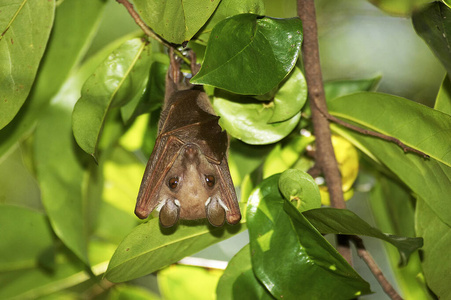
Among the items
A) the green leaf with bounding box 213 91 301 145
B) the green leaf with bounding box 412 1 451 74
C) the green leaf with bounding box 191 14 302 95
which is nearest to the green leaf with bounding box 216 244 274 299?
the green leaf with bounding box 213 91 301 145

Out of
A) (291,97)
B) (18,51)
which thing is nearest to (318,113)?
(291,97)

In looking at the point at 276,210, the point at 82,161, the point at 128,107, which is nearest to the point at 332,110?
the point at 276,210

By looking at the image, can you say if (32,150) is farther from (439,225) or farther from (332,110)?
(439,225)

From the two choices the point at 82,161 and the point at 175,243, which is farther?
the point at 82,161

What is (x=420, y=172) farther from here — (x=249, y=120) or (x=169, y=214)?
(x=169, y=214)

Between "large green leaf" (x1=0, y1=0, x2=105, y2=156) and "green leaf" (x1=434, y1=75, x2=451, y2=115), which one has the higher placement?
"large green leaf" (x1=0, y1=0, x2=105, y2=156)

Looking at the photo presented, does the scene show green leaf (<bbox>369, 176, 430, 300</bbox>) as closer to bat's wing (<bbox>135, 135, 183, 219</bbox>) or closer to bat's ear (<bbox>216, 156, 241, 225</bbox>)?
bat's ear (<bbox>216, 156, 241, 225</bbox>)
